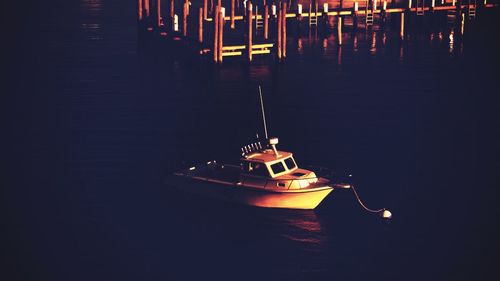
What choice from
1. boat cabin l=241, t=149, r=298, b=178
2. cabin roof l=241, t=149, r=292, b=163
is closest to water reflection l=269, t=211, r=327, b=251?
boat cabin l=241, t=149, r=298, b=178

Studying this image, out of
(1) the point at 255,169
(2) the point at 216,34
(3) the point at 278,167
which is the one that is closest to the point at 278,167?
(3) the point at 278,167

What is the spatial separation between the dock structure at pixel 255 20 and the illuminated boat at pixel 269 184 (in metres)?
28.2

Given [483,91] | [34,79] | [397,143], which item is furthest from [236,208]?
[34,79]

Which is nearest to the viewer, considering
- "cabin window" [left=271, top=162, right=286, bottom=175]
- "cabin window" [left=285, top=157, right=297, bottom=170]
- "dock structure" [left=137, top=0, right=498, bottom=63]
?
"cabin window" [left=271, top=162, right=286, bottom=175]

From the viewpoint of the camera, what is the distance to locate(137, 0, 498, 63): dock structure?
232 ft

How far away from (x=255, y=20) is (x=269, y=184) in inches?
1854

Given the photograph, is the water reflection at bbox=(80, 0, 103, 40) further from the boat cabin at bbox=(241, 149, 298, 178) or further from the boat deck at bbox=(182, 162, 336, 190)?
the boat cabin at bbox=(241, 149, 298, 178)

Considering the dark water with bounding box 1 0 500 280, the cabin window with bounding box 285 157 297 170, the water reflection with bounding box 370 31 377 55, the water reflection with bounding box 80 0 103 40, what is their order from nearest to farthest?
the dark water with bounding box 1 0 500 280 → the cabin window with bounding box 285 157 297 170 → the water reflection with bounding box 370 31 377 55 → the water reflection with bounding box 80 0 103 40

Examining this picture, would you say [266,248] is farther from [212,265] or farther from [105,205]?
[105,205]

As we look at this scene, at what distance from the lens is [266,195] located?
39.6 metres

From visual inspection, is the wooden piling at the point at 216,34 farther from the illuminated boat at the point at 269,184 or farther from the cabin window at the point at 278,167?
the cabin window at the point at 278,167

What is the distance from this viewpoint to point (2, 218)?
4025 centimetres

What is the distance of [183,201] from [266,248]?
6511mm

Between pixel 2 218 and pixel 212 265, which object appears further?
pixel 2 218
